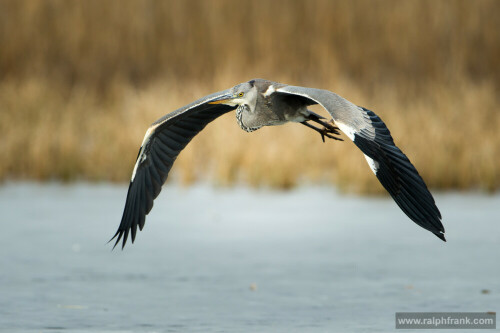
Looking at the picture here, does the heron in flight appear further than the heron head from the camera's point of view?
No

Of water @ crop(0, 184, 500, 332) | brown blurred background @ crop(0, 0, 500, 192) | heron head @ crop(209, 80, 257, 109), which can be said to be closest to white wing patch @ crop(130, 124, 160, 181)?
heron head @ crop(209, 80, 257, 109)

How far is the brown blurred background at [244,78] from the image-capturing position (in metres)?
11.6

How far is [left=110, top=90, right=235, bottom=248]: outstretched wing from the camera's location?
21.8ft

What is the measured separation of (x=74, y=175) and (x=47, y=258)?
12.9ft

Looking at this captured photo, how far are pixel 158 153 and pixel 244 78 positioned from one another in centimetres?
585

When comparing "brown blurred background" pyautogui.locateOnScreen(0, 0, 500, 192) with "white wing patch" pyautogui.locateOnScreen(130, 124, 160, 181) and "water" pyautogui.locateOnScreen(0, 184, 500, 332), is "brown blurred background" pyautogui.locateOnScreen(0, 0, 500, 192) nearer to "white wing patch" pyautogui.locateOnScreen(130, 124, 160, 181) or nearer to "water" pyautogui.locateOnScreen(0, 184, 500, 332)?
"water" pyautogui.locateOnScreen(0, 184, 500, 332)

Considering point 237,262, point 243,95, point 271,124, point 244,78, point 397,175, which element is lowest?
point 237,262

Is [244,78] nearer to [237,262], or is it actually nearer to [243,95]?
[237,262]

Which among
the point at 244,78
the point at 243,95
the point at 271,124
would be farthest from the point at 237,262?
the point at 244,78

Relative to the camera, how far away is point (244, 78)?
1279 cm

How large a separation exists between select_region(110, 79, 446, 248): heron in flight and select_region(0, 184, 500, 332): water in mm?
751

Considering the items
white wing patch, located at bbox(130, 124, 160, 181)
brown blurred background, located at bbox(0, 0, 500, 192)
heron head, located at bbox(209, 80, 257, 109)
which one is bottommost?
white wing patch, located at bbox(130, 124, 160, 181)

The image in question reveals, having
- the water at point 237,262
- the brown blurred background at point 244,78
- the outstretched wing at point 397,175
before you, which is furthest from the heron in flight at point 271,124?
the brown blurred background at point 244,78

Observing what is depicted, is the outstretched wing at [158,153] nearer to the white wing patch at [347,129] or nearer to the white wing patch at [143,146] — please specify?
the white wing patch at [143,146]
